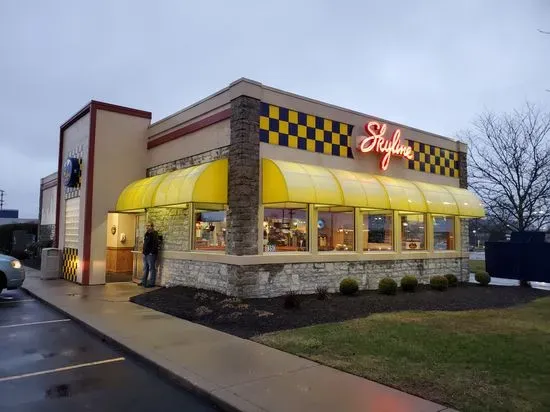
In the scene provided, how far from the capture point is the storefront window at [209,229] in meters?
12.1

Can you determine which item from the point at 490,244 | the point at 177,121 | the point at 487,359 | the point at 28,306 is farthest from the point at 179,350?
the point at 490,244

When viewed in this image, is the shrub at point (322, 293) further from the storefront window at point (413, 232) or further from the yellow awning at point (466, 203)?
the yellow awning at point (466, 203)

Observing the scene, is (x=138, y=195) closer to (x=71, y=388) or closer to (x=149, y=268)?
(x=149, y=268)

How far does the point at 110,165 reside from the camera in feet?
48.6

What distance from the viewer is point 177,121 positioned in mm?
14211

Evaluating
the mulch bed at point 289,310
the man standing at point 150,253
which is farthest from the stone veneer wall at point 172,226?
the mulch bed at point 289,310

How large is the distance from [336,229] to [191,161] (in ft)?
16.6

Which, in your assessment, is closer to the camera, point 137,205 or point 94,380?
point 94,380

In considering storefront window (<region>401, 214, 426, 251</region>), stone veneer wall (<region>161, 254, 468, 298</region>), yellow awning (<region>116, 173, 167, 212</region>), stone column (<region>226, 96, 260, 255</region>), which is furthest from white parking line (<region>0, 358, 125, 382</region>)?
storefront window (<region>401, 214, 426, 251</region>)

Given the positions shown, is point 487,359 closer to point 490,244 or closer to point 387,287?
point 387,287

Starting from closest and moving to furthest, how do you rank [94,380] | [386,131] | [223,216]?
[94,380]
[223,216]
[386,131]

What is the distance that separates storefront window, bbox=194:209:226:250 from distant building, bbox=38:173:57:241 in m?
15.9

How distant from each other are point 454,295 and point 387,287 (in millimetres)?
2330

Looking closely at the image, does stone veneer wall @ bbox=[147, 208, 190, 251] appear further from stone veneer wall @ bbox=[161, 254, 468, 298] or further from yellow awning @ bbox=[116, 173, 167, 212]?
yellow awning @ bbox=[116, 173, 167, 212]
